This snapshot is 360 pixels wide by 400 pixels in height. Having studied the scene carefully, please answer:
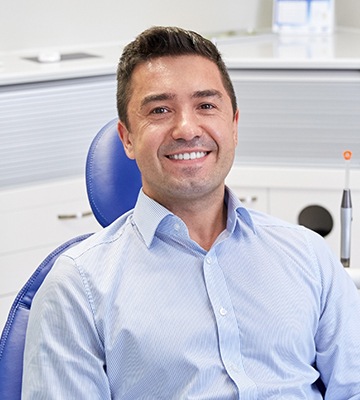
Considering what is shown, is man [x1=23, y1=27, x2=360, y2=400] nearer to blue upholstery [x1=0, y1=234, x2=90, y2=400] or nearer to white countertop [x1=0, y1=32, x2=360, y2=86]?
blue upholstery [x1=0, y1=234, x2=90, y2=400]

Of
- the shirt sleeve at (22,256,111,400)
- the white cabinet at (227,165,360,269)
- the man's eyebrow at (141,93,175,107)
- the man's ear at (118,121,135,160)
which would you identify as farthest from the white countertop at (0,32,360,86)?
the shirt sleeve at (22,256,111,400)

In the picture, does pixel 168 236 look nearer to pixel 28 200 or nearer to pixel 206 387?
pixel 206 387

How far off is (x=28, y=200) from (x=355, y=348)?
5.14 ft

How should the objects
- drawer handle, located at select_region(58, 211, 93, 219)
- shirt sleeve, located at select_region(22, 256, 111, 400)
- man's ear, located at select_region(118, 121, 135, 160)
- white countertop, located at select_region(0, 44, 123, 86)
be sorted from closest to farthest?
1. shirt sleeve, located at select_region(22, 256, 111, 400)
2. man's ear, located at select_region(118, 121, 135, 160)
3. white countertop, located at select_region(0, 44, 123, 86)
4. drawer handle, located at select_region(58, 211, 93, 219)

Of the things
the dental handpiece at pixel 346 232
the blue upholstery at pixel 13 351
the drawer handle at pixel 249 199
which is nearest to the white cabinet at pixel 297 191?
the drawer handle at pixel 249 199

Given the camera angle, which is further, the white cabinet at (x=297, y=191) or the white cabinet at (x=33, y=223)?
the white cabinet at (x=297, y=191)

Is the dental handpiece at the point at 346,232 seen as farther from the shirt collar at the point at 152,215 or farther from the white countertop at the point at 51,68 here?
the white countertop at the point at 51,68

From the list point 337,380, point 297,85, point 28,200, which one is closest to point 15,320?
point 337,380

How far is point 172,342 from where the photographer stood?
62.3 inches

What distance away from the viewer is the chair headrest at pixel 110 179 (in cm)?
199

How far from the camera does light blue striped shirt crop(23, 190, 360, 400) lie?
156cm

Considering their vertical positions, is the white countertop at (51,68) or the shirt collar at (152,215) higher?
the white countertop at (51,68)

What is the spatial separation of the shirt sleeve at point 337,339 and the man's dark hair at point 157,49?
416 mm

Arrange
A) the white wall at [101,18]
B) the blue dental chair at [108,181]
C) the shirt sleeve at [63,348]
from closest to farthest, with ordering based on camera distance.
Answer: the shirt sleeve at [63,348] < the blue dental chair at [108,181] < the white wall at [101,18]
